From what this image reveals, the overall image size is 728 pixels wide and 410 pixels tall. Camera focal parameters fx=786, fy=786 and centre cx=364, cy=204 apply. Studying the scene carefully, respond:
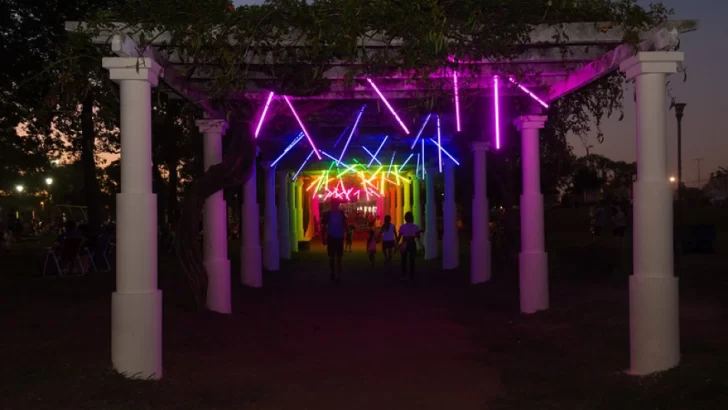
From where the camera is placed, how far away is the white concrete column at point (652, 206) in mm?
7164

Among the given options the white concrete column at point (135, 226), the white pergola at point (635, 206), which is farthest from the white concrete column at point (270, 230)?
the white concrete column at point (135, 226)

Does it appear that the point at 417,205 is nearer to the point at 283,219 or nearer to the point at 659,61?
the point at 283,219

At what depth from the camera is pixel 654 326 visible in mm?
7027

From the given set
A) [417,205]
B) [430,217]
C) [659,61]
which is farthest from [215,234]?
[417,205]

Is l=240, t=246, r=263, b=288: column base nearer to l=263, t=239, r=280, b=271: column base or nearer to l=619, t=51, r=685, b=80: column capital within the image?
l=263, t=239, r=280, b=271: column base

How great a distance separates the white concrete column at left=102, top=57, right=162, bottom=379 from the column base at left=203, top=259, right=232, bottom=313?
→ 421cm

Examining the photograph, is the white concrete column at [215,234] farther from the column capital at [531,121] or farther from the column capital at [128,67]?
the column capital at [531,121]

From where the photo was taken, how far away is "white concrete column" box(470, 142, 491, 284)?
15.9 m

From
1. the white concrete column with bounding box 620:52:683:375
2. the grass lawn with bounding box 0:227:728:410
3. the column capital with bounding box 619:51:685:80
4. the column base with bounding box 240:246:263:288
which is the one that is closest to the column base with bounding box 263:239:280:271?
the column base with bounding box 240:246:263:288

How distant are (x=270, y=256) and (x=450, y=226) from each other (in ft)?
16.3

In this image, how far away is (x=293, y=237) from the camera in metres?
30.3

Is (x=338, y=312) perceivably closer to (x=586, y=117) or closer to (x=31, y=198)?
(x=586, y=117)

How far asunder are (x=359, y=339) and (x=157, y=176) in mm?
20848

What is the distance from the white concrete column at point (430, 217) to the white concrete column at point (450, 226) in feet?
10.6
